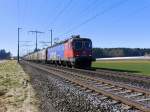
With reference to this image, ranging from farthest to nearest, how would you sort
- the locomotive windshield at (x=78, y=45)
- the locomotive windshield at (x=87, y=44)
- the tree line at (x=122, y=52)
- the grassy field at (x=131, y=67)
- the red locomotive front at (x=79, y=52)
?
the tree line at (x=122, y=52)
the locomotive windshield at (x=87, y=44)
the locomotive windshield at (x=78, y=45)
the red locomotive front at (x=79, y=52)
the grassy field at (x=131, y=67)

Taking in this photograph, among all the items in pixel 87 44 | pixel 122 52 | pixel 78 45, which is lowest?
pixel 78 45

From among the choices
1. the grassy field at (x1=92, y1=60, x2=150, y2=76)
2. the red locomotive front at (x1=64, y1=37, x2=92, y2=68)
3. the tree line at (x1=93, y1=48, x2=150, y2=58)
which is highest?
the tree line at (x1=93, y1=48, x2=150, y2=58)

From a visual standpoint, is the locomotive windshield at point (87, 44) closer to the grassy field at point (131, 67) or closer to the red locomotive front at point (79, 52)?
the red locomotive front at point (79, 52)

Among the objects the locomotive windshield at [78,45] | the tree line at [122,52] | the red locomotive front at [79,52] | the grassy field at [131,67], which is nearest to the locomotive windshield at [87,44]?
the red locomotive front at [79,52]

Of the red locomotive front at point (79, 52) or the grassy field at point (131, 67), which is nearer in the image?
the grassy field at point (131, 67)

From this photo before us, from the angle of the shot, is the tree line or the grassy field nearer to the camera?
the grassy field

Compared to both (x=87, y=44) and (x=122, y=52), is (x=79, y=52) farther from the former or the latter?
(x=122, y=52)

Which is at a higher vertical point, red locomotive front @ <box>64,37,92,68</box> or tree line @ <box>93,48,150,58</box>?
tree line @ <box>93,48,150,58</box>

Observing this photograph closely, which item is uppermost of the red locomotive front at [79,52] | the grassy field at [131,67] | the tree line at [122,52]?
the tree line at [122,52]

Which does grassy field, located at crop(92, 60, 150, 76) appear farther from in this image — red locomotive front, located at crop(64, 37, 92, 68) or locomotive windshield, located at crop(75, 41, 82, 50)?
locomotive windshield, located at crop(75, 41, 82, 50)

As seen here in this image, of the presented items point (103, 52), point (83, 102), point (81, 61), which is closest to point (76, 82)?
point (83, 102)

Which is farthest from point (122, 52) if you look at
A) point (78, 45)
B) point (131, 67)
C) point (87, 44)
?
point (78, 45)

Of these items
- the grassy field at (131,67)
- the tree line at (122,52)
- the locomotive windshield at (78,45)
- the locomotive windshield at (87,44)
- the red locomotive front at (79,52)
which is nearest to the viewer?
the grassy field at (131,67)

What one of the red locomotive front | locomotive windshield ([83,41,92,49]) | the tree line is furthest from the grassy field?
the tree line
